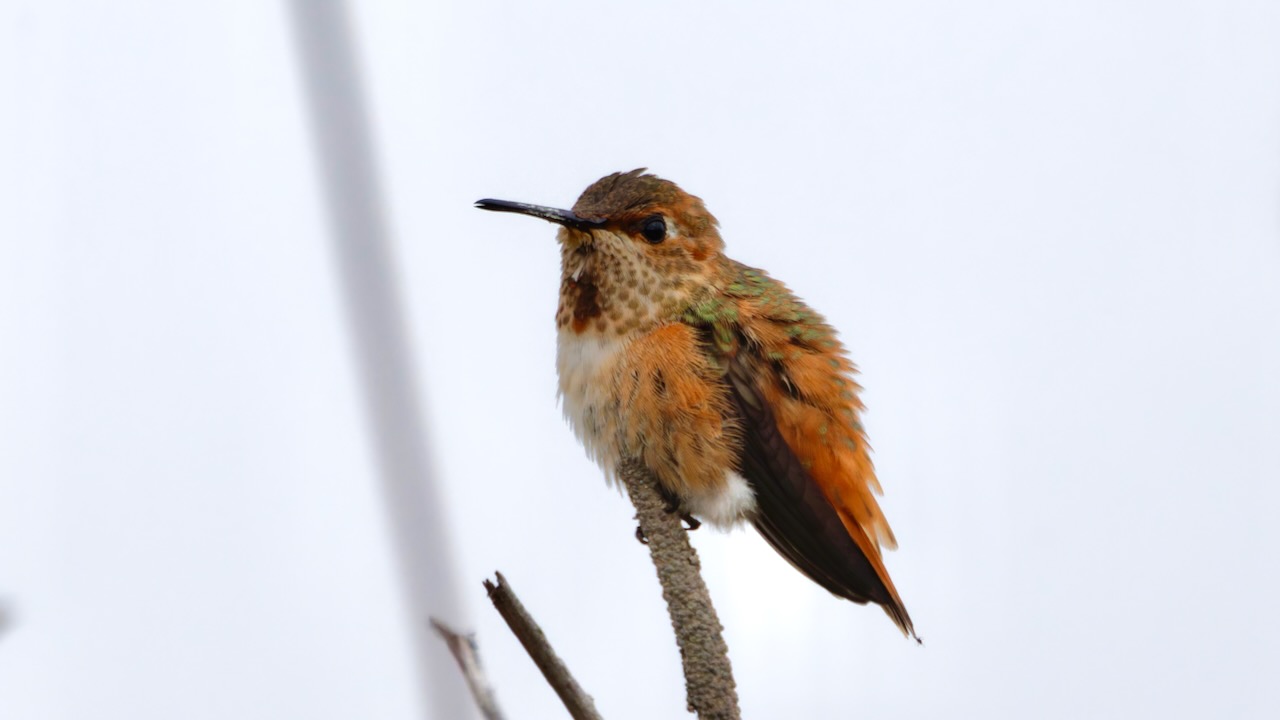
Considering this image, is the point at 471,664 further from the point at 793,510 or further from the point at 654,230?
the point at 654,230

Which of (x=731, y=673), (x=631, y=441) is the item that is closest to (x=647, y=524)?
(x=731, y=673)

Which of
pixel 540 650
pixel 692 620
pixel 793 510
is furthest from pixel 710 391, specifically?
pixel 540 650

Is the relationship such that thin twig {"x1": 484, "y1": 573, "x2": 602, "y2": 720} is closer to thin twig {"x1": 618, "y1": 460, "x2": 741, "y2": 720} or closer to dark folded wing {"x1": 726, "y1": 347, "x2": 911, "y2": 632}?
thin twig {"x1": 618, "y1": 460, "x2": 741, "y2": 720}

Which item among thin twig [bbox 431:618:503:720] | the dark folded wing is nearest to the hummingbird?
the dark folded wing

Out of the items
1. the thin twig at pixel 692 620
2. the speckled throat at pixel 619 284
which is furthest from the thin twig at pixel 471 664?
the speckled throat at pixel 619 284

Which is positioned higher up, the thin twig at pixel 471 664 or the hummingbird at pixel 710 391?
the hummingbird at pixel 710 391

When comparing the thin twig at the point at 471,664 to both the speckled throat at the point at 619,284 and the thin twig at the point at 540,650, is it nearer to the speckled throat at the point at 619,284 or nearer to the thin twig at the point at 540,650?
the thin twig at the point at 540,650

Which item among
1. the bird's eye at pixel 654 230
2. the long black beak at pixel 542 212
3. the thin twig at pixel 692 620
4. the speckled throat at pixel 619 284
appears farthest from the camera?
the bird's eye at pixel 654 230
